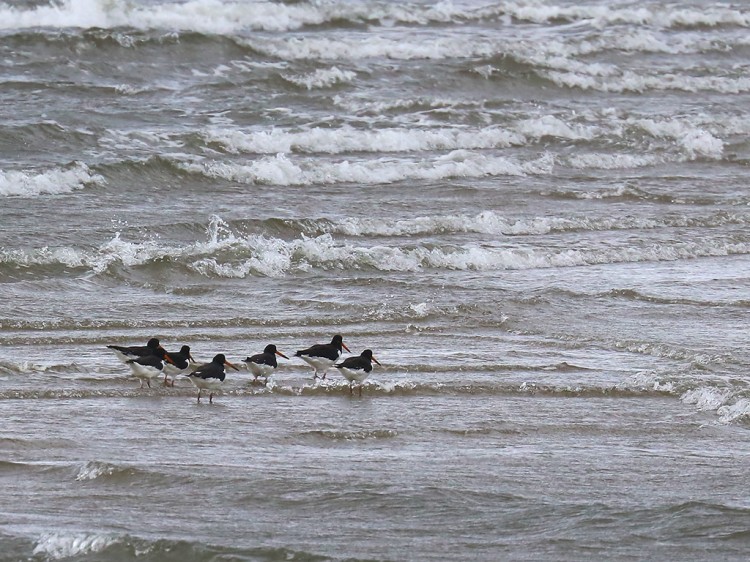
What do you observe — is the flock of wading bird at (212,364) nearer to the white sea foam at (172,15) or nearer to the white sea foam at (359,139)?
the white sea foam at (359,139)

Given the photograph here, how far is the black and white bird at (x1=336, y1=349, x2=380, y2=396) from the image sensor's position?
10.4m

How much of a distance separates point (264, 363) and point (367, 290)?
332 cm

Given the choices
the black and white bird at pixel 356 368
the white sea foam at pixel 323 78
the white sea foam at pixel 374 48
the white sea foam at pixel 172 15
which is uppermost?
the white sea foam at pixel 172 15

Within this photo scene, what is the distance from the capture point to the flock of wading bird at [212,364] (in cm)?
1020

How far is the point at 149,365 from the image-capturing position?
1027 centimetres

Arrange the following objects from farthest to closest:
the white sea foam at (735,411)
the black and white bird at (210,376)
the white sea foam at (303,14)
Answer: the white sea foam at (303,14) < the black and white bird at (210,376) < the white sea foam at (735,411)

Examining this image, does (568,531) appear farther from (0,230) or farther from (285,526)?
(0,230)

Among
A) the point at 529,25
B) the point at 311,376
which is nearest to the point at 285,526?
the point at 311,376

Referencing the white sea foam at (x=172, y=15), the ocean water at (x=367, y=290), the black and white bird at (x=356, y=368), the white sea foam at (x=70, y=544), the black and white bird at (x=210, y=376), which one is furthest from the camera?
the white sea foam at (x=172, y=15)

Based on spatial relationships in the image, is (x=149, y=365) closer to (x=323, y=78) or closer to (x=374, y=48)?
(x=323, y=78)

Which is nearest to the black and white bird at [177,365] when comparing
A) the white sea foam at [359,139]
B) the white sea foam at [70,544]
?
the white sea foam at [70,544]

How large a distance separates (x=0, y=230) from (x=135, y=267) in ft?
6.48

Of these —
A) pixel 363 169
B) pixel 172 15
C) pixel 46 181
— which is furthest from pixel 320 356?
pixel 172 15

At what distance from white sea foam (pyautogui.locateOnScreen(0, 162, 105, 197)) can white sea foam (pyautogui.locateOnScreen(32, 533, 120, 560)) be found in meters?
10.4
